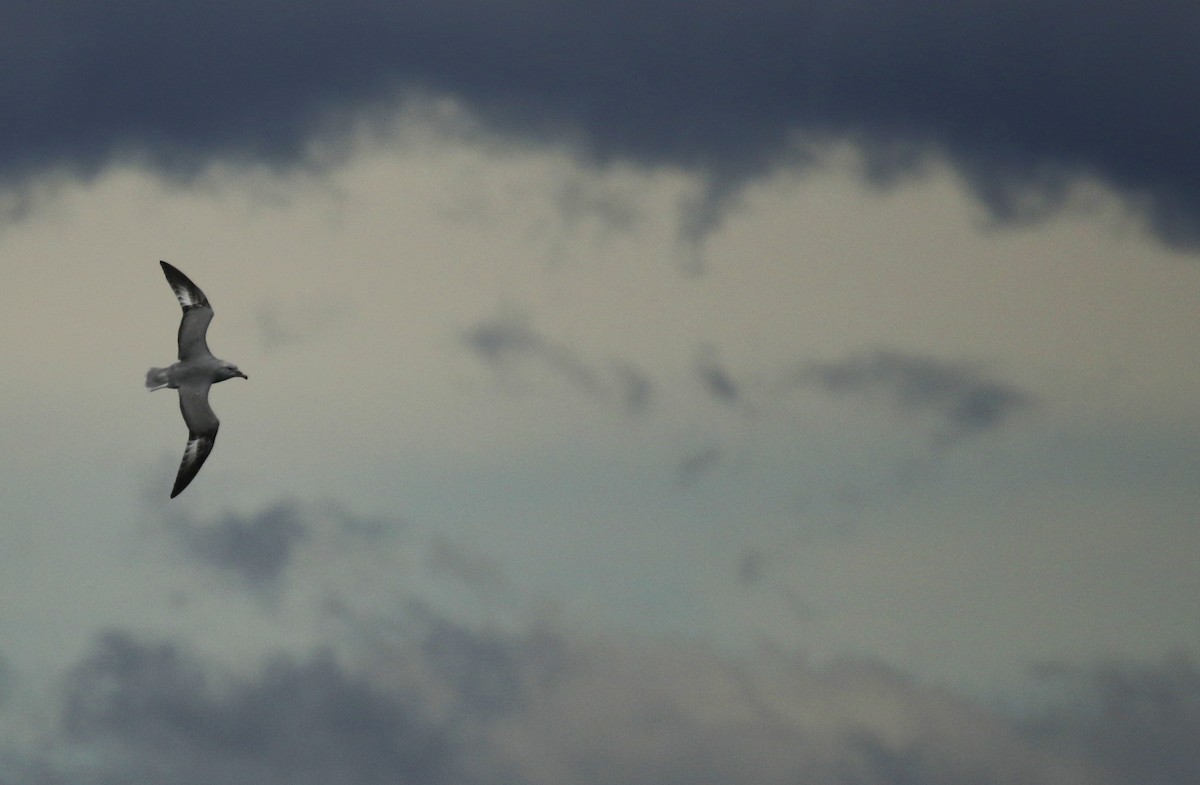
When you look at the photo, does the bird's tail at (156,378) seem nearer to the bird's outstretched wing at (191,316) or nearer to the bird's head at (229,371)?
the bird's outstretched wing at (191,316)

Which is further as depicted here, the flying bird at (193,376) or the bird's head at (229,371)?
the bird's head at (229,371)

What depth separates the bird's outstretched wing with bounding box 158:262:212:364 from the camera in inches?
2963

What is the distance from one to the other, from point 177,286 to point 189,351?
4.47 metres

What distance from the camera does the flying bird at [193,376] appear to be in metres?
74.3

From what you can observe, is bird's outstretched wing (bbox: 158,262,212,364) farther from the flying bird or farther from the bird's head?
the bird's head

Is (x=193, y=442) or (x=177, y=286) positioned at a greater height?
(x=177, y=286)

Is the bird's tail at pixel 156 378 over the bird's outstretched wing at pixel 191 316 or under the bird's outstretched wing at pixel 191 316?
under

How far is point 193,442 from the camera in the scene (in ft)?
250

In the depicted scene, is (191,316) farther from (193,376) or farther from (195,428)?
(195,428)

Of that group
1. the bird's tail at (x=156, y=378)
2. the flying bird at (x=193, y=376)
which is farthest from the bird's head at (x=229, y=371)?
the bird's tail at (x=156, y=378)

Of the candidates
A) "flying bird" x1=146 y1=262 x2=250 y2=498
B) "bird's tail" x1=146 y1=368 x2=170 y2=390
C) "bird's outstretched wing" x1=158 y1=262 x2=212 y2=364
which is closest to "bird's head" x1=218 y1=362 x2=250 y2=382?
"flying bird" x1=146 y1=262 x2=250 y2=498

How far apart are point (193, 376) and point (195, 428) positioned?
321 cm

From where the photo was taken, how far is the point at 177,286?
77375 mm

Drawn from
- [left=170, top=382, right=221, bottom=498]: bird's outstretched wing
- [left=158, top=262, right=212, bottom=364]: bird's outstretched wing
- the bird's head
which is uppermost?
[left=158, top=262, right=212, bottom=364]: bird's outstretched wing
